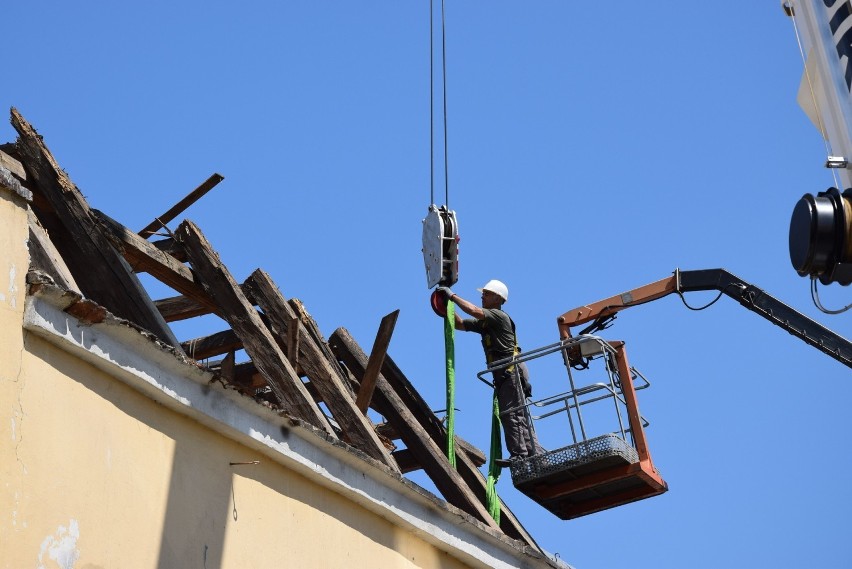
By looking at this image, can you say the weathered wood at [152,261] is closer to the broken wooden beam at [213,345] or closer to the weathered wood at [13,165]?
the weathered wood at [13,165]

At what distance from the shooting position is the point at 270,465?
7613 millimetres

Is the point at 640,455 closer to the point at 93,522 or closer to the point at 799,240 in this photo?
the point at 799,240

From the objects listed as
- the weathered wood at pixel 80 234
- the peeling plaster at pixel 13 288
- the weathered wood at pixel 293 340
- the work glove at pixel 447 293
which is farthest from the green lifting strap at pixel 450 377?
the peeling plaster at pixel 13 288

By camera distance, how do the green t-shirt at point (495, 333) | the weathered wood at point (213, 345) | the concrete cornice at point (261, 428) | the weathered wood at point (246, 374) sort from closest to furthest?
the concrete cornice at point (261, 428) → the weathered wood at point (213, 345) → the weathered wood at point (246, 374) → the green t-shirt at point (495, 333)

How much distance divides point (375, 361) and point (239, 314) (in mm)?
1347

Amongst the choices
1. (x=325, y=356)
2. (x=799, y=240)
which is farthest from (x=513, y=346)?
(x=799, y=240)

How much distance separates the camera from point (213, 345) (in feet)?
34.7

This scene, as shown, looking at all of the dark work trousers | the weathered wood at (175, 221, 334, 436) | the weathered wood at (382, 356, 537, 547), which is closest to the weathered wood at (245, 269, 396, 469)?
the weathered wood at (175, 221, 334, 436)

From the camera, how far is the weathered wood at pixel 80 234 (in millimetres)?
8180

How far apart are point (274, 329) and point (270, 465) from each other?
81.5 inches

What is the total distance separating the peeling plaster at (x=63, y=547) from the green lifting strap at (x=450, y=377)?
474 centimetres

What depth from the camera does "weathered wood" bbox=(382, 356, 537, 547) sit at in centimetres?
1035

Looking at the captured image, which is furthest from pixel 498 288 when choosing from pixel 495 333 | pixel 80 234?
pixel 80 234

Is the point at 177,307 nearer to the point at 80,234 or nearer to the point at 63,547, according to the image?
the point at 80,234
